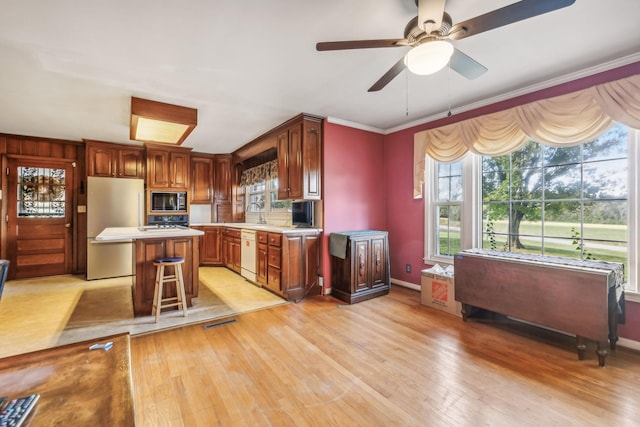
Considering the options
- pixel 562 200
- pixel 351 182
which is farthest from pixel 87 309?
pixel 562 200

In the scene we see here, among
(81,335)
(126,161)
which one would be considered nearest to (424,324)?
(81,335)

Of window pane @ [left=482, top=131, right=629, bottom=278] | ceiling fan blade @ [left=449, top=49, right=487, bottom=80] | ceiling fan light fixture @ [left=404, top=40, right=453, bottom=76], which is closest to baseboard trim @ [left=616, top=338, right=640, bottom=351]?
window pane @ [left=482, top=131, right=629, bottom=278]

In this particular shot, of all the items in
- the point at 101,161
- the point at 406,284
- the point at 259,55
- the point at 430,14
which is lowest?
the point at 406,284

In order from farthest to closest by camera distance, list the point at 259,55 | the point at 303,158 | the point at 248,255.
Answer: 1. the point at 248,255
2. the point at 303,158
3. the point at 259,55

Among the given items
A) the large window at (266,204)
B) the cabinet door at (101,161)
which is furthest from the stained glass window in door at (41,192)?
the large window at (266,204)

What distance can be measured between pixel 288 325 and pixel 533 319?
7.52ft

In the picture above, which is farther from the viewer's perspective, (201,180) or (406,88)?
(201,180)

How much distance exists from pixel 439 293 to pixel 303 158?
2.41 metres

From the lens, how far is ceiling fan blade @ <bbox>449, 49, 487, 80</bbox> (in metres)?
1.89

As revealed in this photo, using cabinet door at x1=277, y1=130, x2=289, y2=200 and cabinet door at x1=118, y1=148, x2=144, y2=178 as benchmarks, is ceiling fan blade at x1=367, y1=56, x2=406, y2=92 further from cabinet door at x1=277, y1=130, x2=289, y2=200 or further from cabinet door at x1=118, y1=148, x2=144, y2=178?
cabinet door at x1=118, y1=148, x2=144, y2=178

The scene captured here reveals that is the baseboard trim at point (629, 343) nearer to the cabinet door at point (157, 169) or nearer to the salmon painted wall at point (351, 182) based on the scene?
the salmon painted wall at point (351, 182)

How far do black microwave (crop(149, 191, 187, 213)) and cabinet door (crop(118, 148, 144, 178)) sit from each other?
0.56 meters

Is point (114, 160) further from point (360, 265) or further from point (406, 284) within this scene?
point (406, 284)

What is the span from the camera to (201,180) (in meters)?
6.14
